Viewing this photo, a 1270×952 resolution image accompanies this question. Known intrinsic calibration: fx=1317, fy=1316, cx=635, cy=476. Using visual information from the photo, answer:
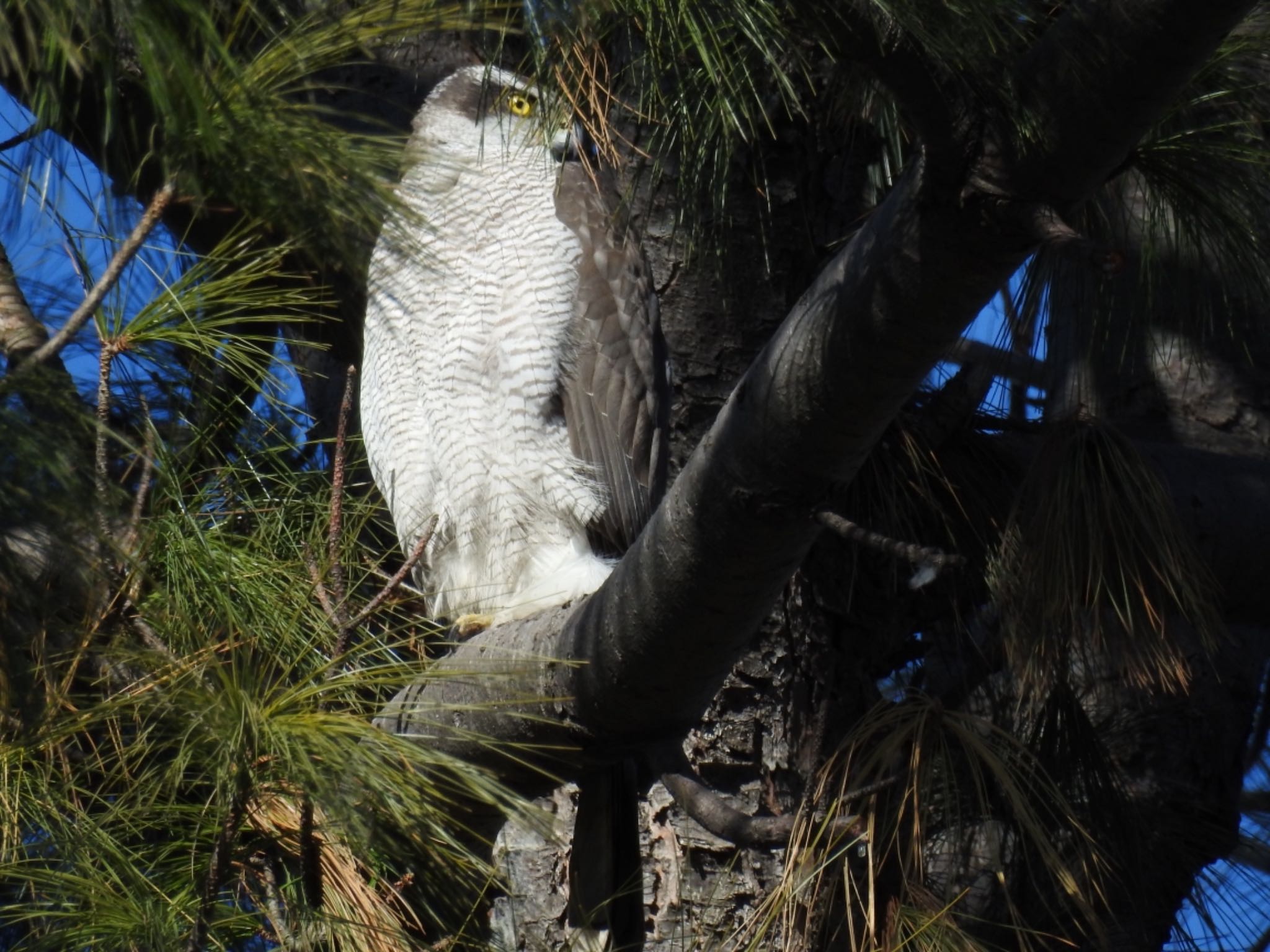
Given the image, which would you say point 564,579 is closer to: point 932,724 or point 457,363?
point 457,363

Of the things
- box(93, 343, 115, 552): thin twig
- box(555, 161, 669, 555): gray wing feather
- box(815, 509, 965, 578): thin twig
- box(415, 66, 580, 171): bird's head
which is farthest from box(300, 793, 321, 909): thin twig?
box(415, 66, 580, 171): bird's head

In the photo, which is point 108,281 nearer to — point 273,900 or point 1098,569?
point 273,900

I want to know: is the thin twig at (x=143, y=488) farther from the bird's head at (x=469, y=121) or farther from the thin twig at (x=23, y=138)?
the bird's head at (x=469, y=121)

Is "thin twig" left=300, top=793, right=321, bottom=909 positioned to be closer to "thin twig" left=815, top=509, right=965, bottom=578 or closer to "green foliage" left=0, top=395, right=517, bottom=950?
"green foliage" left=0, top=395, right=517, bottom=950

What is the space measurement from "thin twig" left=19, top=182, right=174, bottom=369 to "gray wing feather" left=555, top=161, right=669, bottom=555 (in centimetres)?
148

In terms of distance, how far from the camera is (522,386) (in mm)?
2850

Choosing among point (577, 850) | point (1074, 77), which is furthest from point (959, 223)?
point (577, 850)

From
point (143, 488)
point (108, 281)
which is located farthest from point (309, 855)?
point (108, 281)

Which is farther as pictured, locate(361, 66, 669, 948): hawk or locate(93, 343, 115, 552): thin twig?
locate(361, 66, 669, 948): hawk

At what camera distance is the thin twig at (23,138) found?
4.29 feet

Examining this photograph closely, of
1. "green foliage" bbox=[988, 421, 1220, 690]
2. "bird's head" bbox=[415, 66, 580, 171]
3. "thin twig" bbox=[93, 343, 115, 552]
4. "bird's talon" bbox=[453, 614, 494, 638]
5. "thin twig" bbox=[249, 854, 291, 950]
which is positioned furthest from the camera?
"bird's head" bbox=[415, 66, 580, 171]

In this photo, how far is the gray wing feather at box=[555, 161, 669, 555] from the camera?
2.90 meters

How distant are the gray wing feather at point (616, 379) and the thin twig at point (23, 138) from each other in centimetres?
142

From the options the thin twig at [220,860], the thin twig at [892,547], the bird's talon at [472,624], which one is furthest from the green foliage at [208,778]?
the bird's talon at [472,624]
